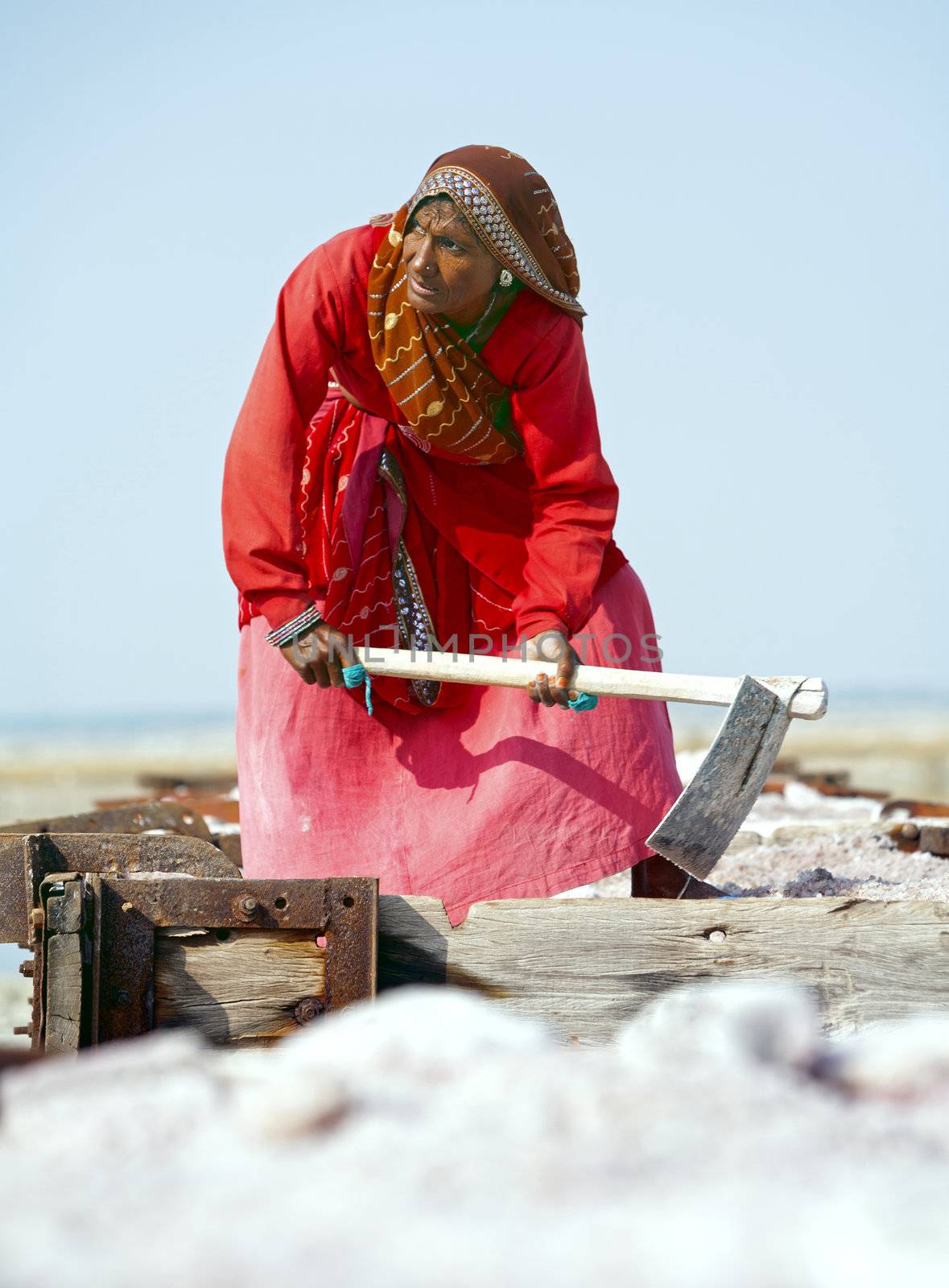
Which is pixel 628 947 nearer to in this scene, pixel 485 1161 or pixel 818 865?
pixel 485 1161

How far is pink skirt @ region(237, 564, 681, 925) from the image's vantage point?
3.09 metres

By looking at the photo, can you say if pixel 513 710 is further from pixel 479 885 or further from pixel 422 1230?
pixel 422 1230

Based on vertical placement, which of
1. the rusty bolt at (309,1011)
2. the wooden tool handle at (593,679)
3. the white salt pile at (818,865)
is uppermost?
the wooden tool handle at (593,679)

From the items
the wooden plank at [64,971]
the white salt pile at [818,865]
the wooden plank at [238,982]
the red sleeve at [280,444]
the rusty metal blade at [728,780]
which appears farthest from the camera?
the white salt pile at [818,865]

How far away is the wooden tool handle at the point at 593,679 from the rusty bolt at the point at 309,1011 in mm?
874

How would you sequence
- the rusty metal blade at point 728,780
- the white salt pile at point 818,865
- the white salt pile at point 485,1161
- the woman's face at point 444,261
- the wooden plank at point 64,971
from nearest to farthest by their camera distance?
the white salt pile at point 485,1161 < the wooden plank at point 64,971 < the rusty metal blade at point 728,780 < the woman's face at point 444,261 < the white salt pile at point 818,865

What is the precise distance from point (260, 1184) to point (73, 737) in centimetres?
3975

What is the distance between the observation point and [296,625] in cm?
298

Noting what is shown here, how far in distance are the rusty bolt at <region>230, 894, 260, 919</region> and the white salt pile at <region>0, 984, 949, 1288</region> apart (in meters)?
0.98

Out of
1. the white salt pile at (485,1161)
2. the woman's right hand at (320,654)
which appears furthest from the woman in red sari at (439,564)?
the white salt pile at (485,1161)

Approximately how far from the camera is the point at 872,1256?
97 centimetres

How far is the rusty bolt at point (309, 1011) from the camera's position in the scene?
7.75 ft

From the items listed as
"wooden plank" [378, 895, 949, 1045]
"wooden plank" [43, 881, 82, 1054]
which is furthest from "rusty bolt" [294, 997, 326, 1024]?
"wooden plank" [43, 881, 82, 1054]

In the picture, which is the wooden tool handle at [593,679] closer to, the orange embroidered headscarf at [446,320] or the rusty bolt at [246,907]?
the orange embroidered headscarf at [446,320]
